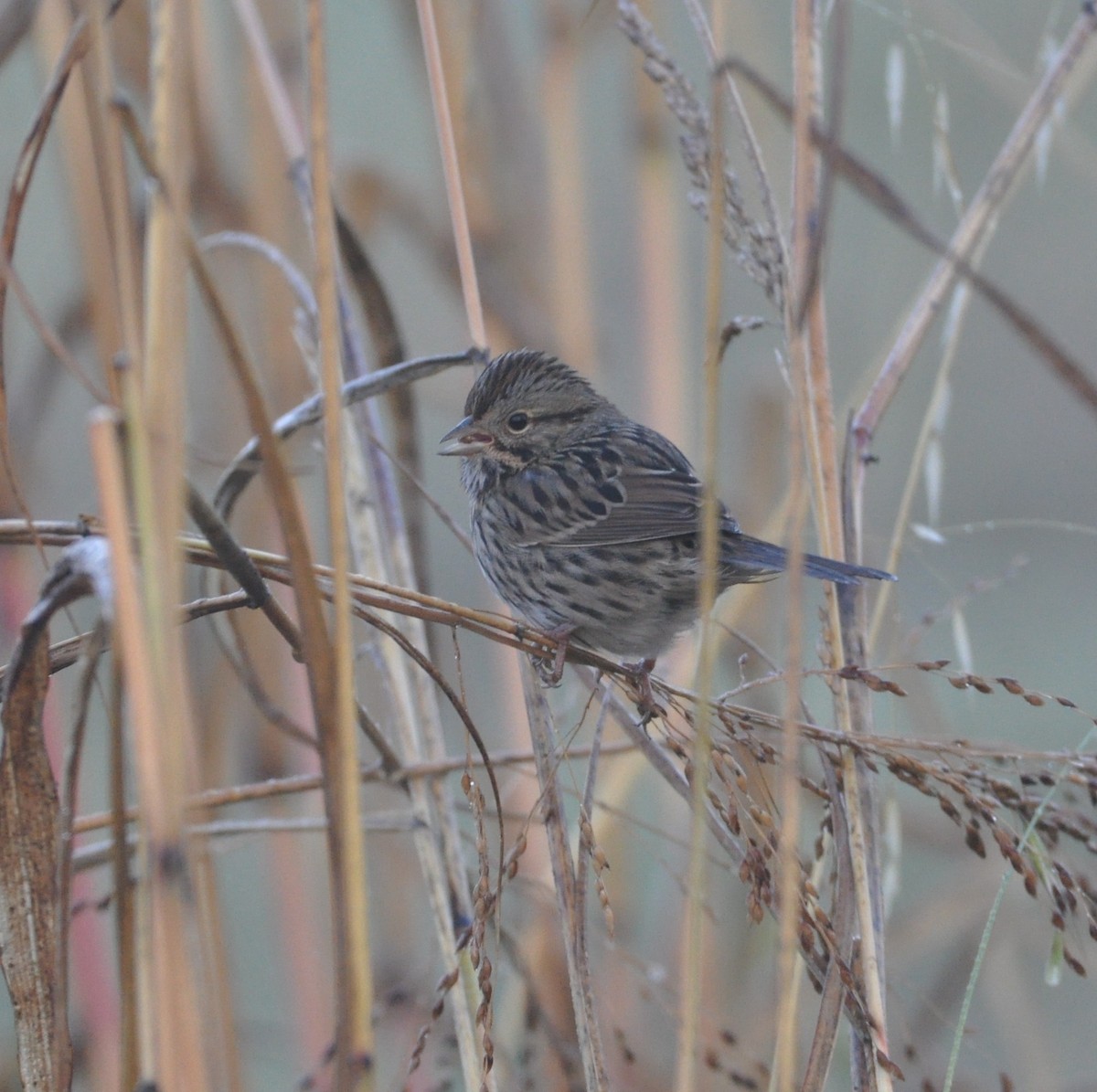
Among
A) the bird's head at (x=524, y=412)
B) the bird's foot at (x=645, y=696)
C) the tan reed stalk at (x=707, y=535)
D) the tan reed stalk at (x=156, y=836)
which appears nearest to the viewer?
the tan reed stalk at (x=156, y=836)

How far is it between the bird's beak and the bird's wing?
12 cm

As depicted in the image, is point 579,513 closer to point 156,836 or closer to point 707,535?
point 707,535

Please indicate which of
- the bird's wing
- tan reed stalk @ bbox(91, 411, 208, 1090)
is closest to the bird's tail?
the bird's wing

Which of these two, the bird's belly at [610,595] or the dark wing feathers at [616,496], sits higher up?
the dark wing feathers at [616,496]

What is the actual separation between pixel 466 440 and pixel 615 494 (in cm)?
36

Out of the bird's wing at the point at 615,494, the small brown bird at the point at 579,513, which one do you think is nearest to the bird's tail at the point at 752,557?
the small brown bird at the point at 579,513

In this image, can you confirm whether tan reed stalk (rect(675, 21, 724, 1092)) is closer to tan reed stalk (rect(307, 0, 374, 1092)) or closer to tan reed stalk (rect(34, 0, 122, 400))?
tan reed stalk (rect(307, 0, 374, 1092))

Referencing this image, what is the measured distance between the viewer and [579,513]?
2844 millimetres

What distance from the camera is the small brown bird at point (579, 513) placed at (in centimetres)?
269

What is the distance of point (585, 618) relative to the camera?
2.69 metres

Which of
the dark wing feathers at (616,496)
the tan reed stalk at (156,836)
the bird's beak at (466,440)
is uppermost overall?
the bird's beak at (466,440)

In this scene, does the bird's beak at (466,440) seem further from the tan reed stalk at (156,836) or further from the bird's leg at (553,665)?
the tan reed stalk at (156,836)

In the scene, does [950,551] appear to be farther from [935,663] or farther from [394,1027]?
[935,663]

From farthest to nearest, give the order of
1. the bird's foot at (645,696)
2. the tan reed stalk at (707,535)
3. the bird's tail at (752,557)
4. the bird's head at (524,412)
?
the bird's head at (524,412), the bird's tail at (752,557), the bird's foot at (645,696), the tan reed stalk at (707,535)
